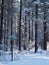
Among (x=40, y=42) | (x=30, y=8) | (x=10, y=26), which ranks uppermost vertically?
(x=30, y=8)

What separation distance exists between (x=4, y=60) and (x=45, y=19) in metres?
14.1

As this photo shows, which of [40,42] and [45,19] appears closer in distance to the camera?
[45,19]

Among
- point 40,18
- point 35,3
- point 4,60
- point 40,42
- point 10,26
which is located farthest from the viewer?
point 40,42

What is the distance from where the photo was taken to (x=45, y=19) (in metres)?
27.7

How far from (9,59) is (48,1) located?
12.5 metres

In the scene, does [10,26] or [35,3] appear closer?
[35,3]

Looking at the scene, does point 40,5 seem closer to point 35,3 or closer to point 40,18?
point 35,3

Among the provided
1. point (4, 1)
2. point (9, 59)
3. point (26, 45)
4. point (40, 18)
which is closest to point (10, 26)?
point (26, 45)

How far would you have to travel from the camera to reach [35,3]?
25344 millimetres

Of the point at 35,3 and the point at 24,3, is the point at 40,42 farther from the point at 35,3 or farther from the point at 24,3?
the point at 35,3

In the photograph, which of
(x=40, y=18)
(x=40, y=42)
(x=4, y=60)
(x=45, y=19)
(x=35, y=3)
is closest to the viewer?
(x=4, y=60)

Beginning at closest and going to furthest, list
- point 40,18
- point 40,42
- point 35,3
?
point 35,3 → point 40,18 → point 40,42

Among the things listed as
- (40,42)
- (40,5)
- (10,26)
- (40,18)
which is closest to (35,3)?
(40,5)

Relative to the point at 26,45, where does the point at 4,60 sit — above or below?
above
